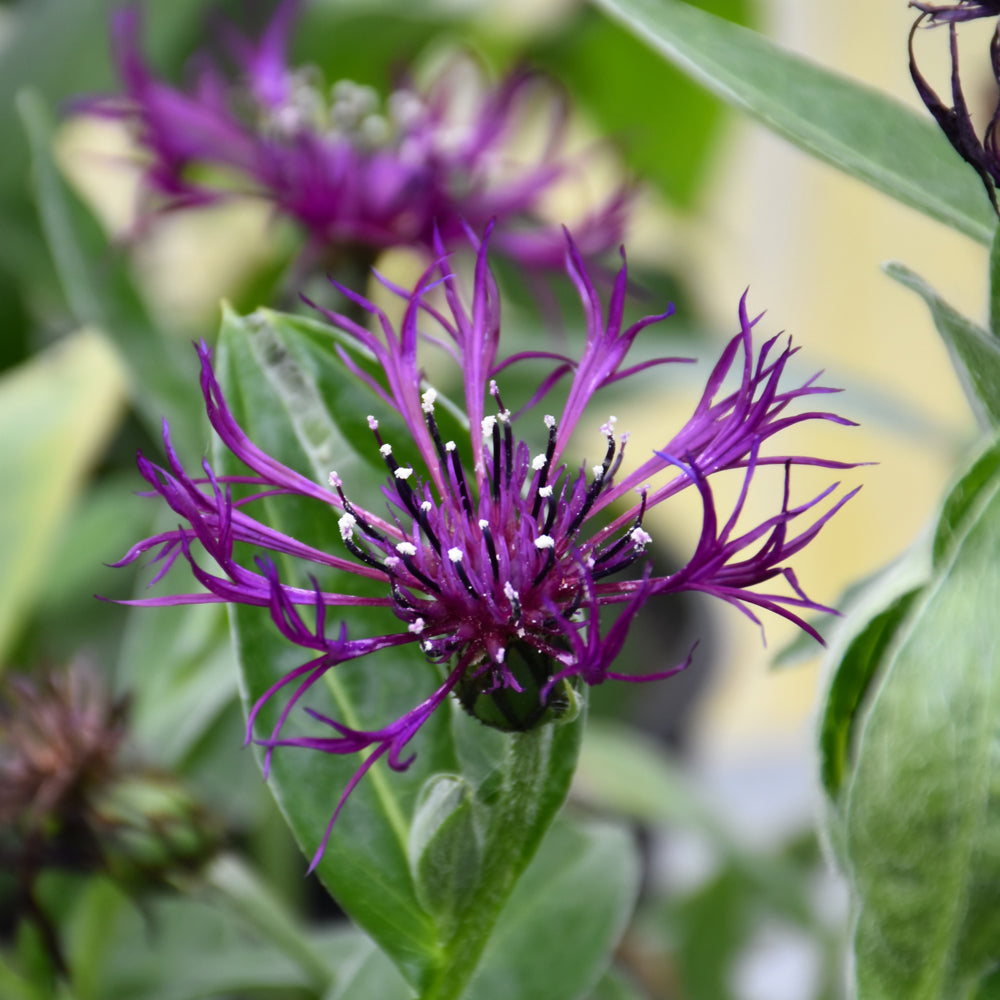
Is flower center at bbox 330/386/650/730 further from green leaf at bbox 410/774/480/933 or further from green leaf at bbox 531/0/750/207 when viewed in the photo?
green leaf at bbox 531/0/750/207

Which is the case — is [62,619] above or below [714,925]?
below

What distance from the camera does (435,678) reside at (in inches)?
10.0

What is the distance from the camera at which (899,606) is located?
23cm

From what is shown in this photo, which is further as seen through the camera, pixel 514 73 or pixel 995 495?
pixel 514 73

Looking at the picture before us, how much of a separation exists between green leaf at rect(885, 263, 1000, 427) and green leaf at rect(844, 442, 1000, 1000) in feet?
0.08

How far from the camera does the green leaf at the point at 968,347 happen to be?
21 cm

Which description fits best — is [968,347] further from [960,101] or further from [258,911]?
[258,911]

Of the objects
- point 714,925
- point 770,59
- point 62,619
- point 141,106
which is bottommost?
point 62,619

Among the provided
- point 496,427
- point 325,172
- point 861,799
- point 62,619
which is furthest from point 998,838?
point 62,619

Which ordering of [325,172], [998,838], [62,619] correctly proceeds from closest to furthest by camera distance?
1. [998,838]
2. [325,172]
3. [62,619]

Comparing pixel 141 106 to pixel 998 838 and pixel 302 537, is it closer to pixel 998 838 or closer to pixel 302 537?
pixel 302 537

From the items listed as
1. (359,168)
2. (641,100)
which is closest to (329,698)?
(359,168)

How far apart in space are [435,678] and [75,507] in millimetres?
463

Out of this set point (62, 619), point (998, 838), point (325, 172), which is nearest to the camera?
point (998, 838)
